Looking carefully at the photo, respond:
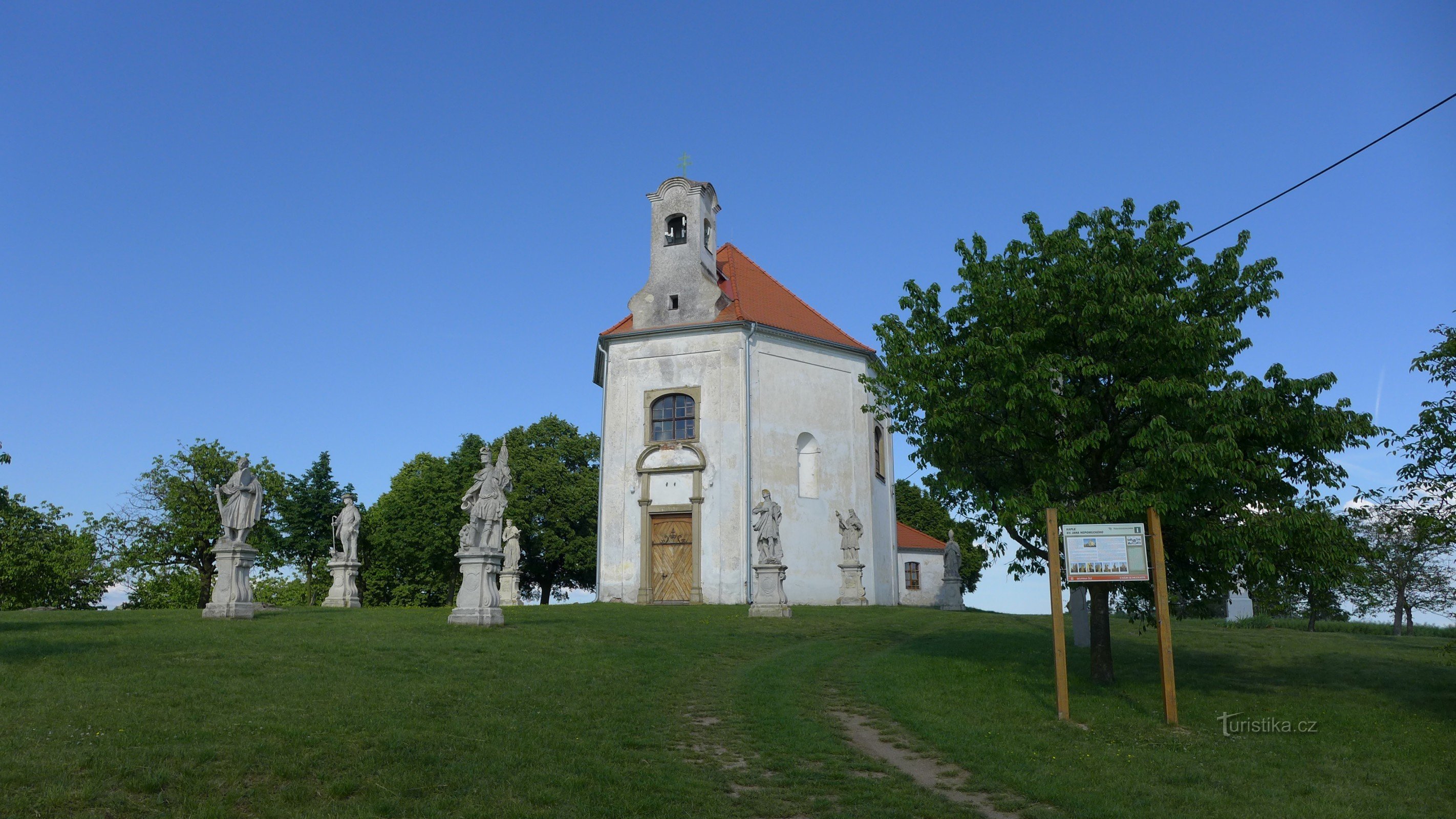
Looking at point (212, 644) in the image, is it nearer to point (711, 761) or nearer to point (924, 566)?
point (711, 761)

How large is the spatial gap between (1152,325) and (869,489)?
21592 millimetres

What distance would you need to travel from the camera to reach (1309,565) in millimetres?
11688

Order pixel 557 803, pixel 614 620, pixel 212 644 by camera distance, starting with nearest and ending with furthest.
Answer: pixel 557 803 < pixel 212 644 < pixel 614 620

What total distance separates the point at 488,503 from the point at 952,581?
19.6 m

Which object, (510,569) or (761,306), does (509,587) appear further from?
(761,306)

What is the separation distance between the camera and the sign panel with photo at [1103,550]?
11023mm

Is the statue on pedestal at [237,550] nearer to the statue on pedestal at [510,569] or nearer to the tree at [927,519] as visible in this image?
the statue on pedestal at [510,569]

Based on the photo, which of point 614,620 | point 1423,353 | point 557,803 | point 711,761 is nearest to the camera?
point 557,803

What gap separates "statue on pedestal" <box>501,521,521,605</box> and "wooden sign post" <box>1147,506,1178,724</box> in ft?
71.8

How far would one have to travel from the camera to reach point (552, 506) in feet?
153

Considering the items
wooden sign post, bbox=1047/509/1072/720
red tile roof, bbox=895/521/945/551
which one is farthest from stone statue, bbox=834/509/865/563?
wooden sign post, bbox=1047/509/1072/720

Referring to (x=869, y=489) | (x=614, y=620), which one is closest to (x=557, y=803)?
(x=614, y=620)

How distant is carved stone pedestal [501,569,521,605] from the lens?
3127 cm

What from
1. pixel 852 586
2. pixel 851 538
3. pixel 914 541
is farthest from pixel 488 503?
pixel 914 541
